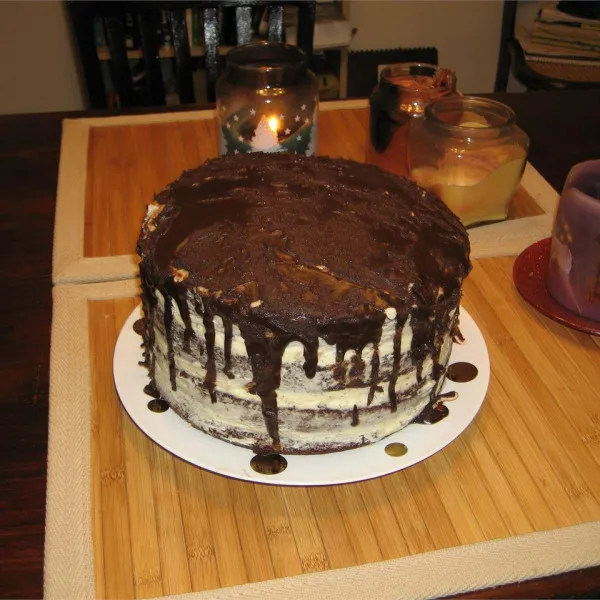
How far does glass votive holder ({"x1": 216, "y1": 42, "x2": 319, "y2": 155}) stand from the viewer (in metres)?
1.32

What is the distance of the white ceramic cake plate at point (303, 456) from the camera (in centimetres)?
83

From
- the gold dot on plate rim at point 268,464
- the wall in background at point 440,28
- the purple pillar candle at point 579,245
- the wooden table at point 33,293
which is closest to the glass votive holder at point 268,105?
the wooden table at point 33,293

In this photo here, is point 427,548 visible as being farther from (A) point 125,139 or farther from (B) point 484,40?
(B) point 484,40

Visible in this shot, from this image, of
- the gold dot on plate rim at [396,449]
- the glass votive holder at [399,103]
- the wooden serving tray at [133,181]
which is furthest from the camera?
the glass votive holder at [399,103]

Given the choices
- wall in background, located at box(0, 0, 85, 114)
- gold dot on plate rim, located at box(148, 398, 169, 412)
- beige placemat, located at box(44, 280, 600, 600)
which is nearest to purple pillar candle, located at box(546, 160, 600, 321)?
beige placemat, located at box(44, 280, 600, 600)

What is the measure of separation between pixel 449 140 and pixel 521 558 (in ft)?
2.49

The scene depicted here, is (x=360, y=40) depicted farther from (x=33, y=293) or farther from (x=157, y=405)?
(x=157, y=405)

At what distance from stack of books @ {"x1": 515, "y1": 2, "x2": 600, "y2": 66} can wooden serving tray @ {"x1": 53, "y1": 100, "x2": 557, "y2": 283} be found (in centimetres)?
132

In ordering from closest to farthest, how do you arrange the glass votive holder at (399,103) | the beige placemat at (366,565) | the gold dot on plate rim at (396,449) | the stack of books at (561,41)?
1. the beige placemat at (366,565)
2. the gold dot on plate rim at (396,449)
3. the glass votive holder at (399,103)
4. the stack of books at (561,41)

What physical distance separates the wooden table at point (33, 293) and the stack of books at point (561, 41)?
0.99m

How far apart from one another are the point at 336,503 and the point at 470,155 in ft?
2.37

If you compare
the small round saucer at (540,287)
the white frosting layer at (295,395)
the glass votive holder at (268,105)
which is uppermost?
the glass votive holder at (268,105)

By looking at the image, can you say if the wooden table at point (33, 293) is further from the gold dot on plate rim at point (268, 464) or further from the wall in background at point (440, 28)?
the wall in background at point (440, 28)

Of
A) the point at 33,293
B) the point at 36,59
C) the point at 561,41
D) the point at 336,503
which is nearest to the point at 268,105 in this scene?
the point at 33,293
